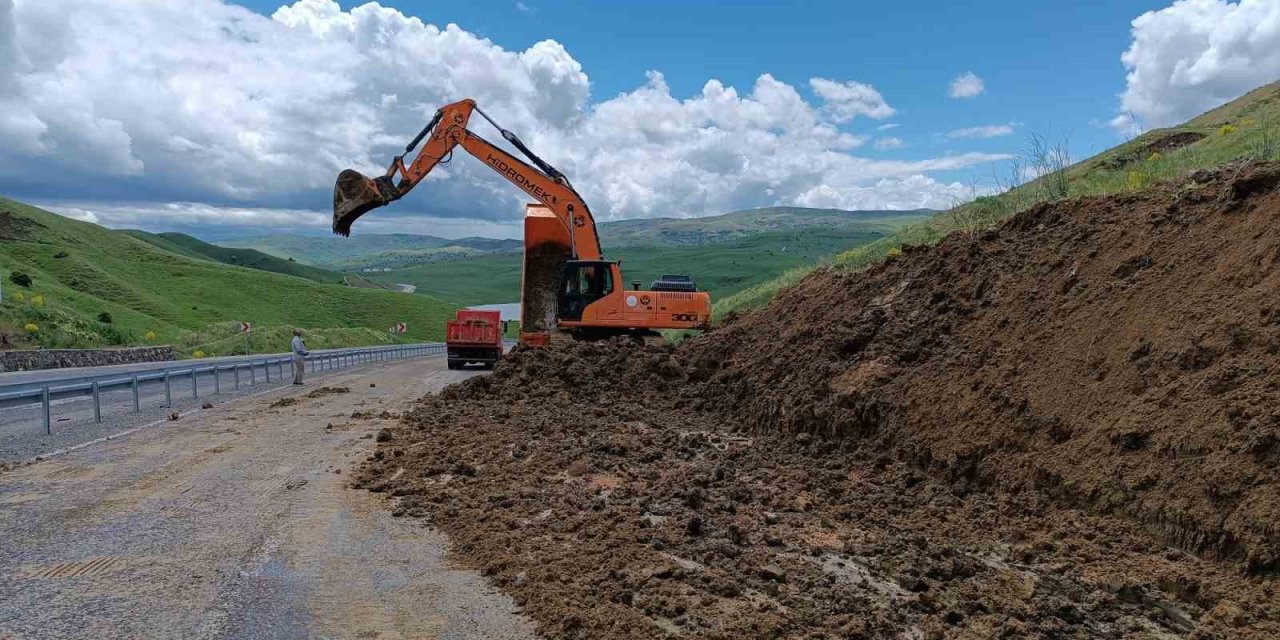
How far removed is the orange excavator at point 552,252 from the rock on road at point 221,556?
875cm

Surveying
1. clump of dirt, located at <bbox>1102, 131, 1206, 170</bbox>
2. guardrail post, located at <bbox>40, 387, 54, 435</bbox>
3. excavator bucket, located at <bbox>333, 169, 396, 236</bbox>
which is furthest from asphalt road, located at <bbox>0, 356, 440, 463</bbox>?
clump of dirt, located at <bbox>1102, 131, 1206, 170</bbox>

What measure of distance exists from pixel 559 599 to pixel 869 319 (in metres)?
6.62

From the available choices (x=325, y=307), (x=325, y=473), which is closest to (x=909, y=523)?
(x=325, y=473)

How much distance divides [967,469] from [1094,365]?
1361mm

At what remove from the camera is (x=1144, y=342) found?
6.63 m

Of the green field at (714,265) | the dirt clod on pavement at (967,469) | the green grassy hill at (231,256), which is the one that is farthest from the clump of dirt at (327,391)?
the green grassy hill at (231,256)

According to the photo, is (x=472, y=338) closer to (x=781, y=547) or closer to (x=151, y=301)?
(x=781, y=547)

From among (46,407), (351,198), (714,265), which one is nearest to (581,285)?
(351,198)

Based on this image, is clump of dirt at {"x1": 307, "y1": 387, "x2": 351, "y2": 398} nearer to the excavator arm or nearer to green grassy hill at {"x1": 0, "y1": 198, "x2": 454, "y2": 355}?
the excavator arm

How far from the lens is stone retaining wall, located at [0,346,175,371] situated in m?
28.8

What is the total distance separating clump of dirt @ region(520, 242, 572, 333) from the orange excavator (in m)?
0.03

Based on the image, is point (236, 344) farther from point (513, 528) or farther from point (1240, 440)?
point (1240, 440)

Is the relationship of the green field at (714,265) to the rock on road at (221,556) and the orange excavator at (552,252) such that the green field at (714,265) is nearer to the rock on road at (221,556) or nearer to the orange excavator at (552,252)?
the orange excavator at (552,252)

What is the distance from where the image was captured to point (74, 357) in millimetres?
32031
